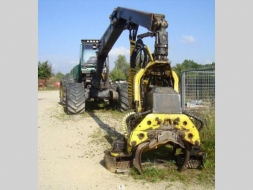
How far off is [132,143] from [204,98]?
4.52 m

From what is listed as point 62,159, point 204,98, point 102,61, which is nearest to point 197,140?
point 62,159

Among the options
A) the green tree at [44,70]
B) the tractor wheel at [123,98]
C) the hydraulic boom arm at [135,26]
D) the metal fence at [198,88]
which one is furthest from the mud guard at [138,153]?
the green tree at [44,70]

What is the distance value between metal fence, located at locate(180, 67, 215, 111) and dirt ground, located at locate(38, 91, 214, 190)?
247 cm

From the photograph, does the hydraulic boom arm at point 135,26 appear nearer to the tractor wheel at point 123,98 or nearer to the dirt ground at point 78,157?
the tractor wheel at point 123,98

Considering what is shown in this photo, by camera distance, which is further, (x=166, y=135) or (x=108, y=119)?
(x=108, y=119)

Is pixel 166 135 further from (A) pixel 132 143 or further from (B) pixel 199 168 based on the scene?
(B) pixel 199 168

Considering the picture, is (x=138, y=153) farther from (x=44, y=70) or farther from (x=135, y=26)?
(x=44, y=70)

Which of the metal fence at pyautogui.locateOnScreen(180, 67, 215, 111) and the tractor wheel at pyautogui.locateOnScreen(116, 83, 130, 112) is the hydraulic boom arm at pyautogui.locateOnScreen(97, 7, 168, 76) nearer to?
the tractor wheel at pyautogui.locateOnScreen(116, 83, 130, 112)

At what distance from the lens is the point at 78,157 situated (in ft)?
20.9

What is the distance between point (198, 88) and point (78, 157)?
15.0 ft

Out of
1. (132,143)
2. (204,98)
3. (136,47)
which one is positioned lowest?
(132,143)

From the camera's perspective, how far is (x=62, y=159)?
6.24 m

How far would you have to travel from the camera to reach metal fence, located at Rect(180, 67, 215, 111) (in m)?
8.57

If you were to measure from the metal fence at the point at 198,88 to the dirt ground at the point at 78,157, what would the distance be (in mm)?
2468
